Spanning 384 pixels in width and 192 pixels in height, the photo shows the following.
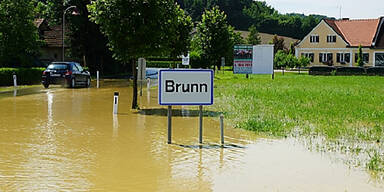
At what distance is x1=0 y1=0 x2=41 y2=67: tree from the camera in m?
36.4

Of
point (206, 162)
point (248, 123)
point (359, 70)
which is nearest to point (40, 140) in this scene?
point (206, 162)

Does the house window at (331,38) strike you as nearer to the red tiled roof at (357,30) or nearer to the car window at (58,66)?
the red tiled roof at (357,30)

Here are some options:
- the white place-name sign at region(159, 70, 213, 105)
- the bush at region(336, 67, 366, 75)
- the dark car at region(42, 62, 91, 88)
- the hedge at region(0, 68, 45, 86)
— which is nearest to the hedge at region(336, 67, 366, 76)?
the bush at region(336, 67, 366, 75)

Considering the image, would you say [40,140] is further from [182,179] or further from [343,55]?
[343,55]

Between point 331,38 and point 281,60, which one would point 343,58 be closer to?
point 331,38

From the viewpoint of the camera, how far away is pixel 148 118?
16688 millimetres

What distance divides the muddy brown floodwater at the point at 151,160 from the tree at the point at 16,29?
22282 millimetres

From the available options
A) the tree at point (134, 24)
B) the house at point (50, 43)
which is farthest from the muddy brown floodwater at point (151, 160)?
the house at point (50, 43)

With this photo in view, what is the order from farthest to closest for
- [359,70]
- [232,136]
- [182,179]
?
[359,70] < [232,136] < [182,179]

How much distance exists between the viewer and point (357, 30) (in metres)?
76.0

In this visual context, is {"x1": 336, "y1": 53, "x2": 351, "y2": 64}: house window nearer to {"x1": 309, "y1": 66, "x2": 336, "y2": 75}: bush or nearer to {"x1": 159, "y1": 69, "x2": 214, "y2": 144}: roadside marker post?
{"x1": 309, "y1": 66, "x2": 336, "y2": 75}: bush

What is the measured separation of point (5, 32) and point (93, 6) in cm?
2002

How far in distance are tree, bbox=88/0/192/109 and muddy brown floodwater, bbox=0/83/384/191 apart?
12.5 feet

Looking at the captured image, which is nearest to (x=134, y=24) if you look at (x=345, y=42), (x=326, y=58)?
(x=345, y=42)
